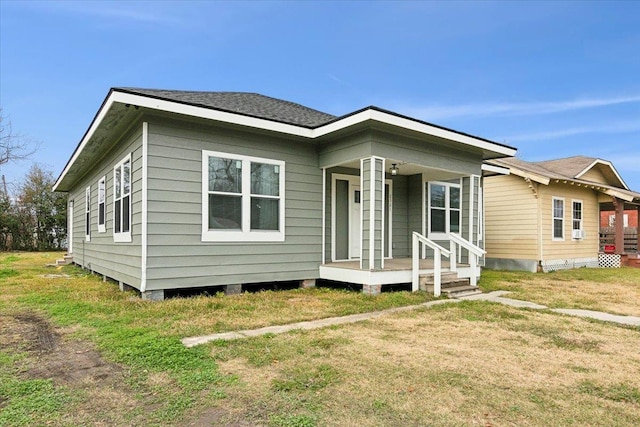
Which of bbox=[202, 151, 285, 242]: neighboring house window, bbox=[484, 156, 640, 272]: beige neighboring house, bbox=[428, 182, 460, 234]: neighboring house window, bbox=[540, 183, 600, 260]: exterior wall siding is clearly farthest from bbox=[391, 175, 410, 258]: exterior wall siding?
bbox=[540, 183, 600, 260]: exterior wall siding

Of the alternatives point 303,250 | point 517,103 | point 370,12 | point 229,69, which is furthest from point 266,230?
point 517,103

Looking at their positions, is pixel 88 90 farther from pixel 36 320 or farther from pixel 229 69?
pixel 36 320

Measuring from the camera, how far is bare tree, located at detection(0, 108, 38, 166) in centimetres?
1845

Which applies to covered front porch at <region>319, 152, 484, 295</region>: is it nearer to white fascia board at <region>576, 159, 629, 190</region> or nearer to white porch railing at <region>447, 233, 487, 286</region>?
white porch railing at <region>447, 233, 487, 286</region>

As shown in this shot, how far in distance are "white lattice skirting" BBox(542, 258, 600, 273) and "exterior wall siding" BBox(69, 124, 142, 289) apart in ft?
37.9

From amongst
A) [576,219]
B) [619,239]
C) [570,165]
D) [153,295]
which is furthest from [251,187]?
[619,239]

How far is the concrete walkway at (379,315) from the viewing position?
409cm

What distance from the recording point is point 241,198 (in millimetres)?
6828

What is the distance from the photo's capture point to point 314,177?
25.6 feet

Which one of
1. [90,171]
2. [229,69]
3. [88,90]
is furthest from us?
[88,90]

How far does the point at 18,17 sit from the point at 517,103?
82.1 feet

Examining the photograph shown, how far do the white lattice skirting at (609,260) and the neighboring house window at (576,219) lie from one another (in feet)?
5.69

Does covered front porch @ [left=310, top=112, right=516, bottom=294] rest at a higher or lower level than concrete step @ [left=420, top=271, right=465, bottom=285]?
higher

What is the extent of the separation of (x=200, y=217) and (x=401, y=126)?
12.3 ft
